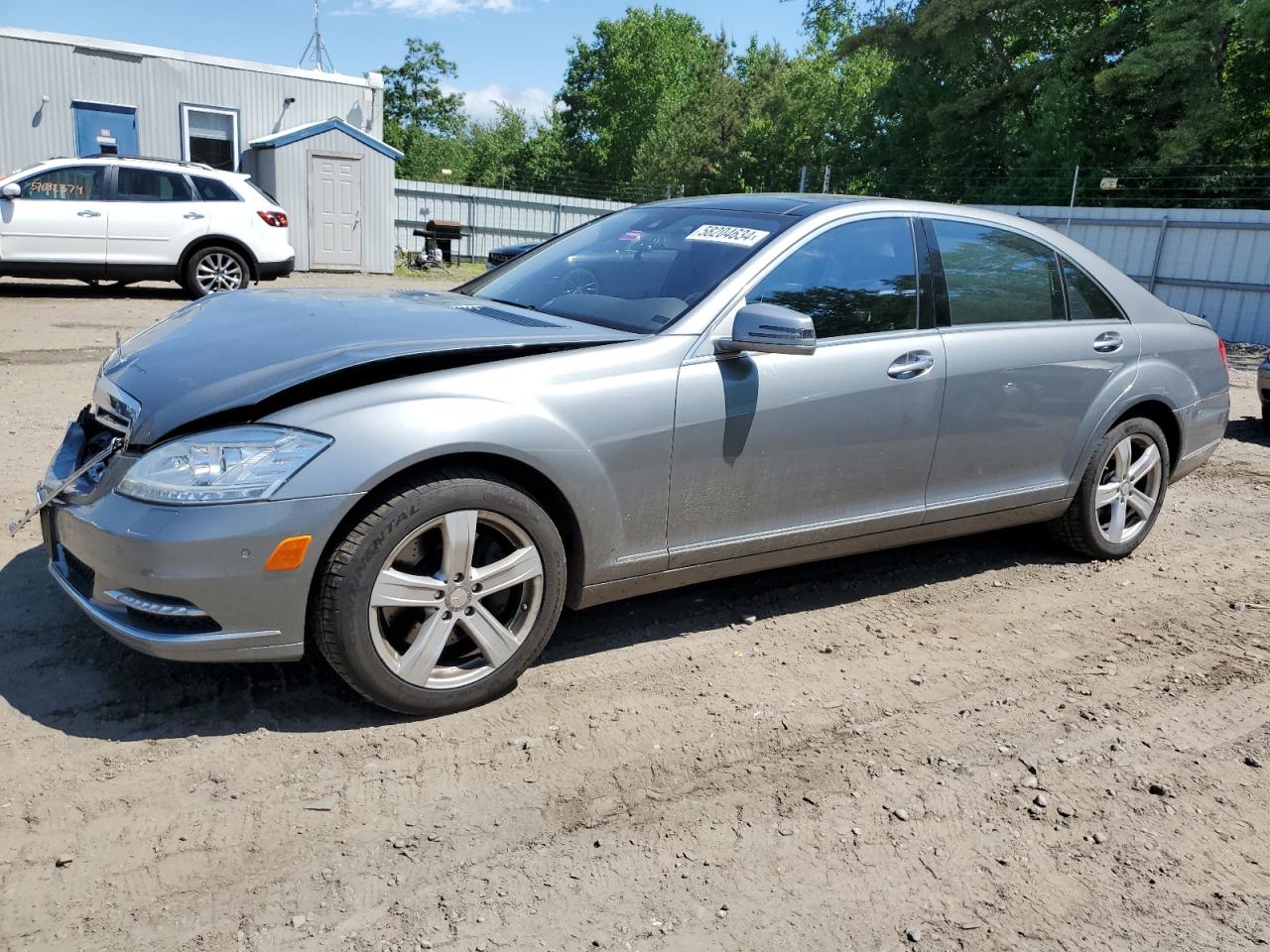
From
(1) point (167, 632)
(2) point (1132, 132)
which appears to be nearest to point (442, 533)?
(1) point (167, 632)

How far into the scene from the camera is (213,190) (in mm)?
13484

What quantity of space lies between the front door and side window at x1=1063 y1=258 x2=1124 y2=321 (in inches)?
39.8

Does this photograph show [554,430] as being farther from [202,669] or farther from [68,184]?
[68,184]

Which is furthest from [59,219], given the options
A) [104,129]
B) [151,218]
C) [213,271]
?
[104,129]

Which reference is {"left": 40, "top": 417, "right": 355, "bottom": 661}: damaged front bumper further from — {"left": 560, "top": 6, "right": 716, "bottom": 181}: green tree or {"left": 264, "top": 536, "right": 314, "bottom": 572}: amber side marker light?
{"left": 560, "top": 6, "right": 716, "bottom": 181}: green tree

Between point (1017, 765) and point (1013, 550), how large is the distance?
7.61 feet

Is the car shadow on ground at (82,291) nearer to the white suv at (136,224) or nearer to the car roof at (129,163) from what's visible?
the white suv at (136,224)

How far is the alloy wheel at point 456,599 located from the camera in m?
3.09

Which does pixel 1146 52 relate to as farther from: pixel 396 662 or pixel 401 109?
pixel 401 109

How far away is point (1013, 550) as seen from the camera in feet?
17.5

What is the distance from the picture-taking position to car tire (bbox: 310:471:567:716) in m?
2.99

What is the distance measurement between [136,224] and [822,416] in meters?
12.0

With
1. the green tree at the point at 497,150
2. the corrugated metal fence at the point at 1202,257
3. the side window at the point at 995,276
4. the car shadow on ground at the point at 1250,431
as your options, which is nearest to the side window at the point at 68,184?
the side window at the point at 995,276

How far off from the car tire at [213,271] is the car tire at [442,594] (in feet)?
38.1
